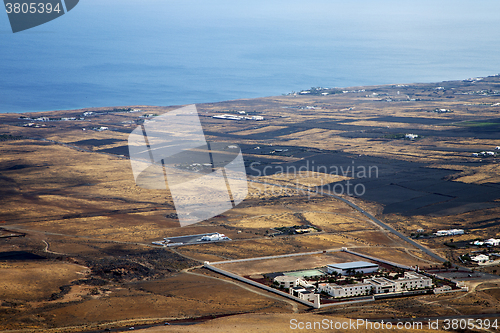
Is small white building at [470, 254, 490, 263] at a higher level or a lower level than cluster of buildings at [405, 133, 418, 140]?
lower

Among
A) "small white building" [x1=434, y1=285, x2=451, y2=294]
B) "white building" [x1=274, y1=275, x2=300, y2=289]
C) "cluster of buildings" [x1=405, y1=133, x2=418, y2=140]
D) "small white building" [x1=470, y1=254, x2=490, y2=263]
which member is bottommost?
"small white building" [x1=470, y1=254, x2=490, y2=263]

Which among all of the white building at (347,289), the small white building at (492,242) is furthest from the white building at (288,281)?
the small white building at (492,242)

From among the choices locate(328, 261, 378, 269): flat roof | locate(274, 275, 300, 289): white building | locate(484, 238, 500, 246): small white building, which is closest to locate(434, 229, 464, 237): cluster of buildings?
locate(484, 238, 500, 246): small white building

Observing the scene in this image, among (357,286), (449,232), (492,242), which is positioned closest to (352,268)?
(357,286)

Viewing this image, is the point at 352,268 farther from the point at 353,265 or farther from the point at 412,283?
the point at 412,283

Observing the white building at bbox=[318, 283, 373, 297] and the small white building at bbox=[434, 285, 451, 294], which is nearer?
the white building at bbox=[318, 283, 373, 297]

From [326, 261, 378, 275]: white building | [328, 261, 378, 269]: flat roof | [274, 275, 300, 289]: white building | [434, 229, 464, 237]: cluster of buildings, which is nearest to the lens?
[274, 275, 300, 289]: white building

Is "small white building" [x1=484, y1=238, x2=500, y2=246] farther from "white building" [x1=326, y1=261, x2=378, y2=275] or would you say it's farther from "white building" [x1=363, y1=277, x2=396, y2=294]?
"white building" [x1=363, y1=277, x2=396, y2=294]

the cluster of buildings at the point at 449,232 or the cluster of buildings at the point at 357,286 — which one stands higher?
the cluster of buildings at the point at 357,286

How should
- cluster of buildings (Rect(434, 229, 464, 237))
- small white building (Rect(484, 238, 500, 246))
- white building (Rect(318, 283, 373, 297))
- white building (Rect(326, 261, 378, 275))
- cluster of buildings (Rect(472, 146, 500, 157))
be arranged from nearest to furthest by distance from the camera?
1. white building (Rect(318, 283, 373, 297))
2. white building (Rect(326, 261, 378, 275))
3. small white building (Rect(484, 238, 500, 246))
4. cluster of buildings (Rect(434, 229, 464, 237))
5. cluster of buildings (Rect(472, 146, 500, 157))

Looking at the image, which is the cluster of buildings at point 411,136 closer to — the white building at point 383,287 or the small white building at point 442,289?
the small white building at point 442,289
